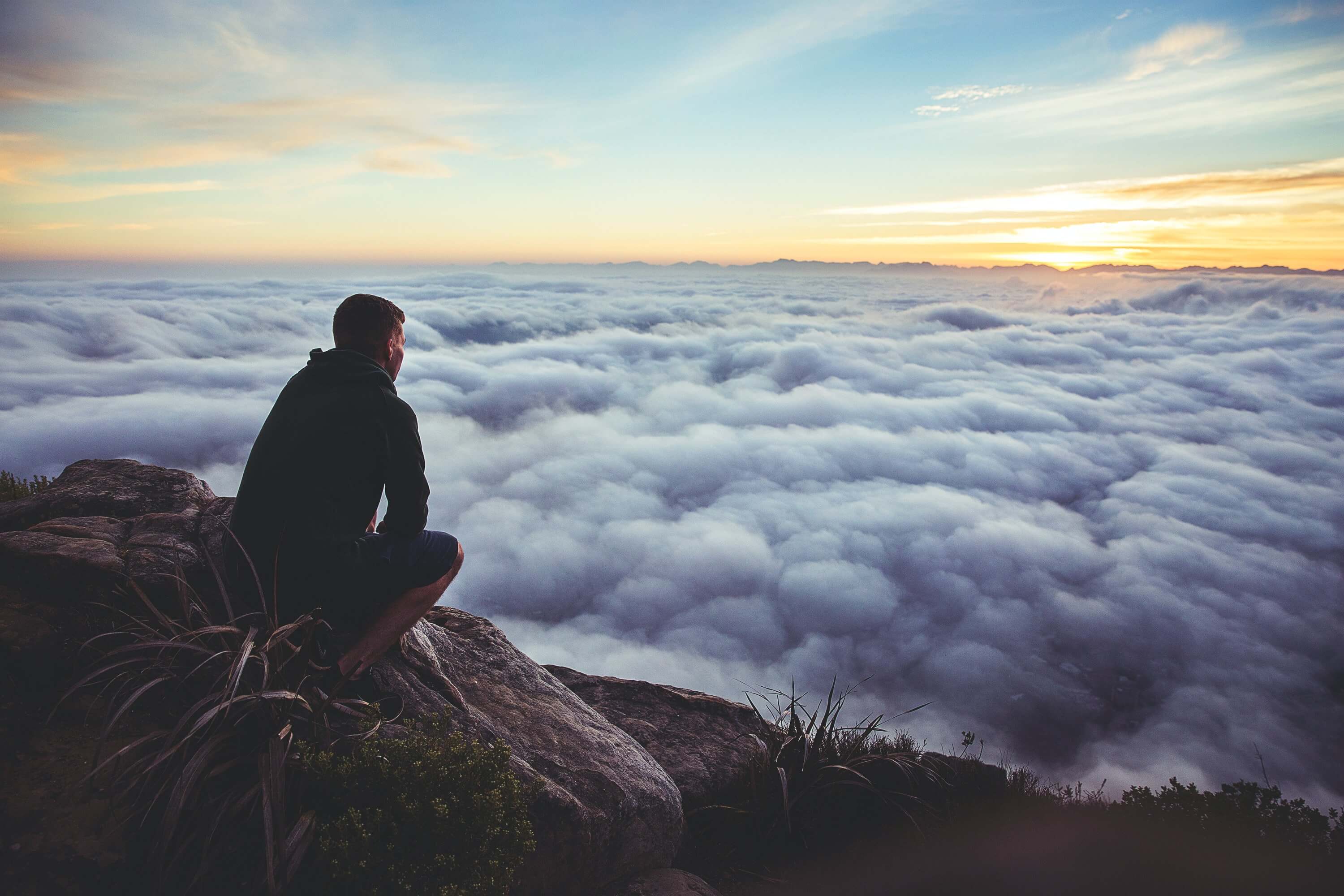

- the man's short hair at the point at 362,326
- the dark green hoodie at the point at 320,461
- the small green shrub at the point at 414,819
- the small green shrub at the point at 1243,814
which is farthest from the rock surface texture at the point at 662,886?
the small green shrub at the point at 1243,814

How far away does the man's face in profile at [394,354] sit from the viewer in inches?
128

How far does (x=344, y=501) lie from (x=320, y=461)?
0.76ft

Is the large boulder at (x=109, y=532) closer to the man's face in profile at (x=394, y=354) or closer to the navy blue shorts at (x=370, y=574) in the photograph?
the navy blue shorts at (x=370, y=574)

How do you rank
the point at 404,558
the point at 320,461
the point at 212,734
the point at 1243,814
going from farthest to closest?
the point at 1243,814 < the point at 404,558 < the point at 320,461 < the point at 212,734

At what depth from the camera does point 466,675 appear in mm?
4102

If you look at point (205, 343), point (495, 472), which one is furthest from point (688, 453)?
point (205, 343)

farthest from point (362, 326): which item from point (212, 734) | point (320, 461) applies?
point (212, 734)

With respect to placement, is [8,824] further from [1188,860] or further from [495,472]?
[495,472]

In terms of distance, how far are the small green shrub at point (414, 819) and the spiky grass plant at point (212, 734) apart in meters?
0.13

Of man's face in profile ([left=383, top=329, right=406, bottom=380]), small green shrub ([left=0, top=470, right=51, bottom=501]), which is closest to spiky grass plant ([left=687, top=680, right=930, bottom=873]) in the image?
man's face in profile ([left=383, top=329, right=406, bottom=380])

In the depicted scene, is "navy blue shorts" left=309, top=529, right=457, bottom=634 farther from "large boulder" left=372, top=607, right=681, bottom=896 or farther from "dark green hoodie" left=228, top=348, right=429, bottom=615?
"large boulder" left=372, top=607, right=681, bottom=896

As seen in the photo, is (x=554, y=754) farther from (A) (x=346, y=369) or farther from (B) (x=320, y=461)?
(A) (x=346, y=369)

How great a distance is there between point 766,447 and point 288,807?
76.8 meters

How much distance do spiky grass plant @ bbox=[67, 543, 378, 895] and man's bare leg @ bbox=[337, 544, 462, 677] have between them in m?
0.15
